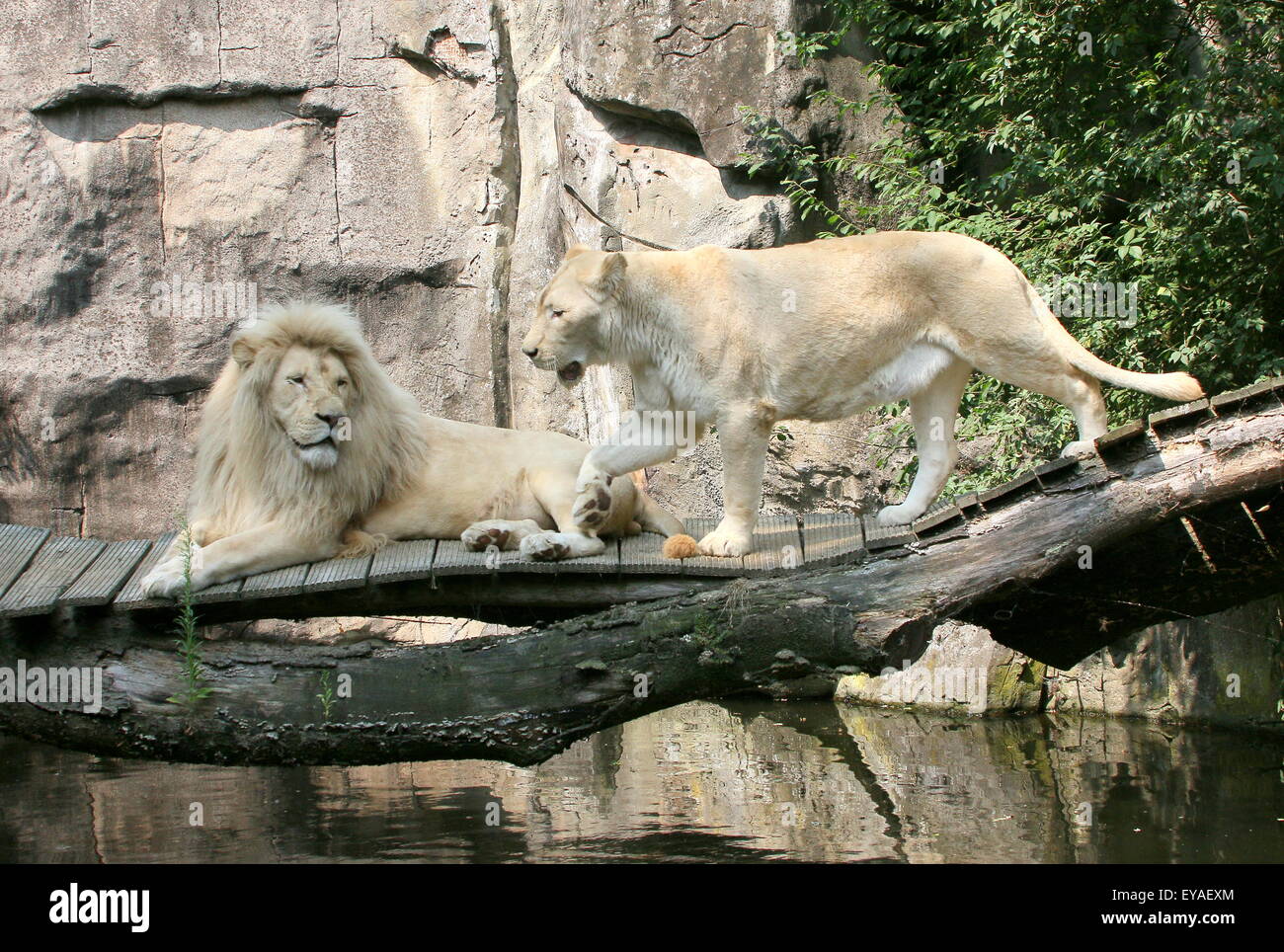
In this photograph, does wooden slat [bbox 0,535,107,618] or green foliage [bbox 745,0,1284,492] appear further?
green foliage [bbox 745,0,1284,492]

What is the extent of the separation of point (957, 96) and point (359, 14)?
4.87 m

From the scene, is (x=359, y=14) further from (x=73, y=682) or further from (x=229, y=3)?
(x=73, y=682)

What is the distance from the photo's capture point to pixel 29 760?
27.0 ft

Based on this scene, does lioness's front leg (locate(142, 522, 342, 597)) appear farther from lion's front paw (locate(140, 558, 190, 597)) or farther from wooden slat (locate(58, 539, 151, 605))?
wooden slat (locate(58, 539, 151, 605))

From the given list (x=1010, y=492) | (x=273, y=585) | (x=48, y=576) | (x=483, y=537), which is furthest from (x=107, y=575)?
(x=1010, y=492)

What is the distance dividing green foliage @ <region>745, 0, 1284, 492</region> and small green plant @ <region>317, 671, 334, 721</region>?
493 centimetres

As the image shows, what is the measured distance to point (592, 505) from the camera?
6027 millimetres

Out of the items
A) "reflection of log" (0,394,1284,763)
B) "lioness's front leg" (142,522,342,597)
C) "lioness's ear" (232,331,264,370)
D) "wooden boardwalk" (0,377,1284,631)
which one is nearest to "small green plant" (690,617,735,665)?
"reflection of log" (0,394,1284,763)

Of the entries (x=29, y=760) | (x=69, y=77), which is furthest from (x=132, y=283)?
(x=29, y=760)

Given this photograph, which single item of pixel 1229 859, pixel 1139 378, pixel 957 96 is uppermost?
pixel 957 96

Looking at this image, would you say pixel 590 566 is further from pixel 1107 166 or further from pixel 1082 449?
pixel 1107 166

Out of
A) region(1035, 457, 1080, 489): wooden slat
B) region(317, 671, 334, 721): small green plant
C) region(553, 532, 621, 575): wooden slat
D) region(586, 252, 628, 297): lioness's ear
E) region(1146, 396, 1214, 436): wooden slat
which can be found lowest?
region(317, 671, 334, 721): small green plant

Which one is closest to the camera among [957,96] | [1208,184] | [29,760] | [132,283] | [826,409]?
[826,409]

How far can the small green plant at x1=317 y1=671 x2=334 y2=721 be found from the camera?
17.4 ft
